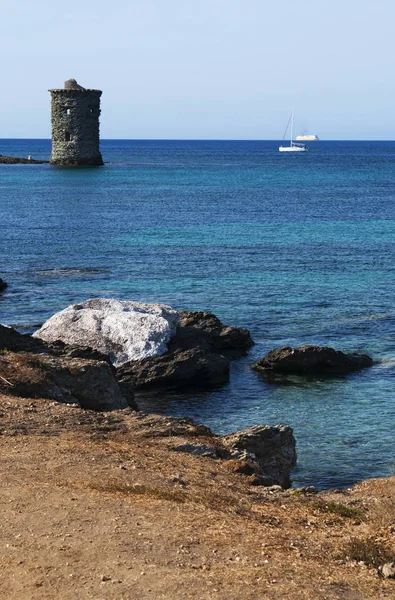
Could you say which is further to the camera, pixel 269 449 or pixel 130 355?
pixel 130 355

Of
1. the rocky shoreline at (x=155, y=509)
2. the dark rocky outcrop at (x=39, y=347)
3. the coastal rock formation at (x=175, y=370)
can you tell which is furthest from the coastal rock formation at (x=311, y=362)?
the rocky shoreline at (x=155, y=509)

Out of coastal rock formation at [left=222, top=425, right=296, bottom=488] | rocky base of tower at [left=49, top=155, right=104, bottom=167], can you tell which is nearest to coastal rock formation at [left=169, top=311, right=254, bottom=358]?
coastal rock formation at [left=222, top=425, right=296, bottom=488]

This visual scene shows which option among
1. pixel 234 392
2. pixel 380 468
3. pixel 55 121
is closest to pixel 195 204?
pixel 55 121

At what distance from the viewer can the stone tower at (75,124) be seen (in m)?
96.1

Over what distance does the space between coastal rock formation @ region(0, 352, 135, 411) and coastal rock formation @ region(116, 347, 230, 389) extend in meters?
4.04

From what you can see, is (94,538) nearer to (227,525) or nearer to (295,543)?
(227,525)

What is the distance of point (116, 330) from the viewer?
23.6m

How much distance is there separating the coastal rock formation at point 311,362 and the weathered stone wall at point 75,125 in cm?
7727

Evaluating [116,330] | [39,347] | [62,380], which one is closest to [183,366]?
[116,330]

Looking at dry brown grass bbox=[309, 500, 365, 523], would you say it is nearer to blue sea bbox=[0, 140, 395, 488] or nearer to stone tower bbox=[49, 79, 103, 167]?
blue sea bbox=[0, 140, 395, 488]

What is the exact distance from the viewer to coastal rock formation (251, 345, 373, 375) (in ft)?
77.1

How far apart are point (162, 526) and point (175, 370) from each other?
12.2 m

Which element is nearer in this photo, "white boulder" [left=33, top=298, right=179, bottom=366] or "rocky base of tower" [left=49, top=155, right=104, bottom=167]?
"white boulder" [left=33, top=298, right=179, bottom=366]

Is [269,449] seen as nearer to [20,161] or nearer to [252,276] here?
[252,276]
